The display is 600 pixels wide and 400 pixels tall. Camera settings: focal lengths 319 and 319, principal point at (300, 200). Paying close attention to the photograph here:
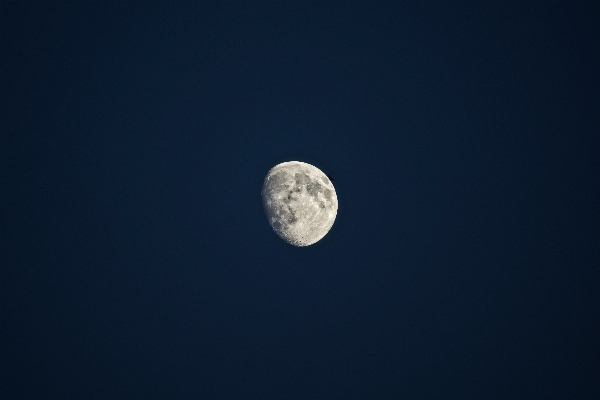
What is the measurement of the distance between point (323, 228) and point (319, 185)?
1.14 m

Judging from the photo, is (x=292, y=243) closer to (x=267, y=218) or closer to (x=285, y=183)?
(x=267, y=218)

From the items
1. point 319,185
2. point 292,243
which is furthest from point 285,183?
point 292,243

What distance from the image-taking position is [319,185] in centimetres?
786

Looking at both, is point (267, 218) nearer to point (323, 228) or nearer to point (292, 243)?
point (292, 243)

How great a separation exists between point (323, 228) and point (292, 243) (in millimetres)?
882

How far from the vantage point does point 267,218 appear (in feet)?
26.5

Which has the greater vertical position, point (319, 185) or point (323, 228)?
point (319, 185)

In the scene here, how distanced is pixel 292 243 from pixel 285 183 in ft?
5.02

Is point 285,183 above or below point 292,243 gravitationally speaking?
above

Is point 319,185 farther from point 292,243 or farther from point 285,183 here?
point 292,243

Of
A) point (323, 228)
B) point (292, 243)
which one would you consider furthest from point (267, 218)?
point (323, 228)

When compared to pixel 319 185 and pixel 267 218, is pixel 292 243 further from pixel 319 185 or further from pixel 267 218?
pixel 319 185

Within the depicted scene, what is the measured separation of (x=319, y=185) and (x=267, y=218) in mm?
1558

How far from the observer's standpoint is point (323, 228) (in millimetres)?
8164
